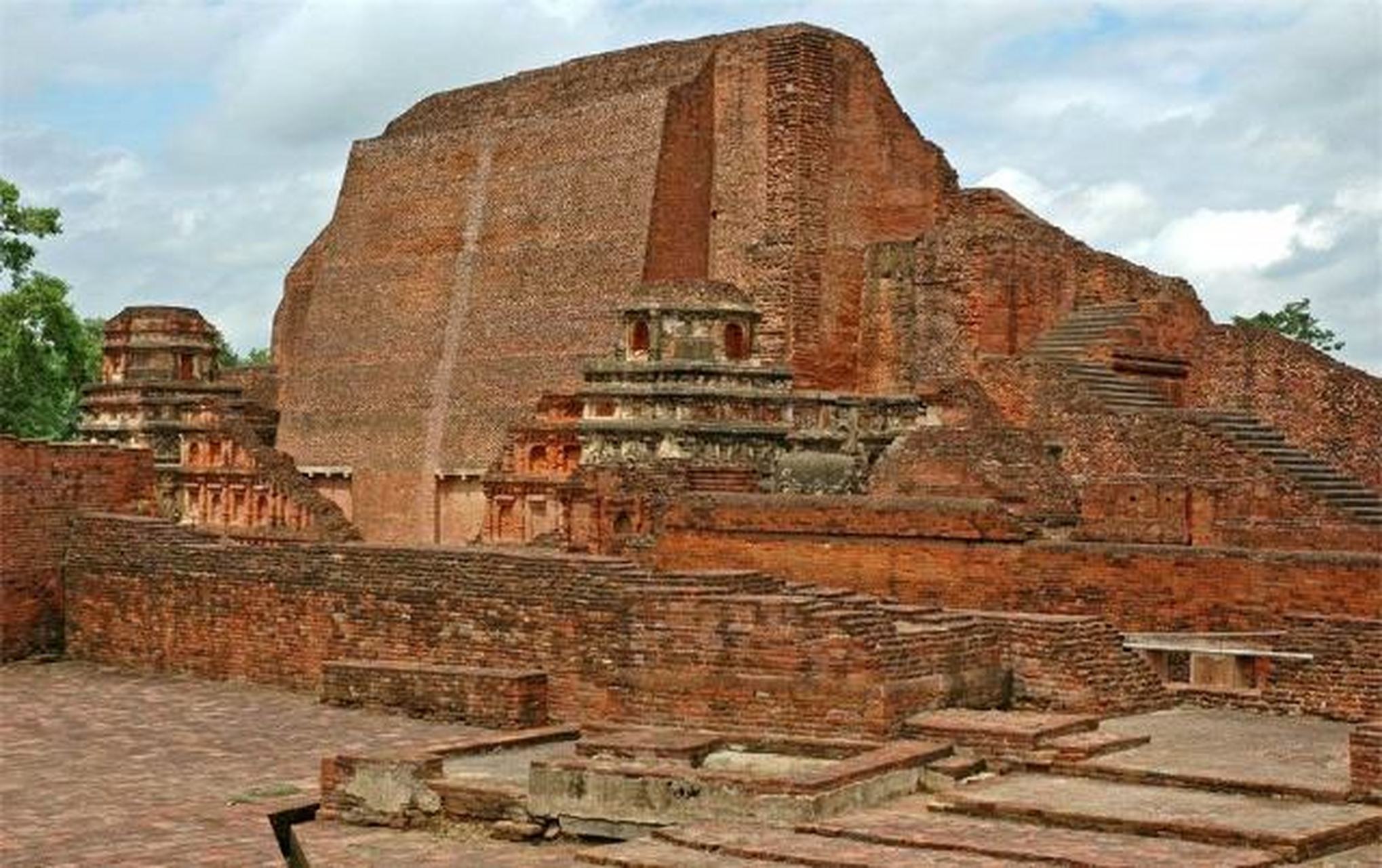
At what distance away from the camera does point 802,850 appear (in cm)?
771

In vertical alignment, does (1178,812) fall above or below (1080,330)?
below

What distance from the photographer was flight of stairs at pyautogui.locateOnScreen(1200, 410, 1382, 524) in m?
16.2

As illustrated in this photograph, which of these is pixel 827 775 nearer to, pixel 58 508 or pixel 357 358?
pixel 58 508

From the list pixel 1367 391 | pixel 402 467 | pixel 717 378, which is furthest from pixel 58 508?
pixel 1367 391

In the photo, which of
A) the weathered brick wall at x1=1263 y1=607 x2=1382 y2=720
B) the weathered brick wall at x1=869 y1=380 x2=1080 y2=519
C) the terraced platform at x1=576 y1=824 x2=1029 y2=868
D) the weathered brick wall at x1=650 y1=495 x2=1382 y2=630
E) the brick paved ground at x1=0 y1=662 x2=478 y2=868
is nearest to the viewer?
the terraced platform at x1=576 y1=824 x2=1029 y2=868

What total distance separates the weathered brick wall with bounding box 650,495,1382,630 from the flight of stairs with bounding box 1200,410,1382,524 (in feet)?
14.1

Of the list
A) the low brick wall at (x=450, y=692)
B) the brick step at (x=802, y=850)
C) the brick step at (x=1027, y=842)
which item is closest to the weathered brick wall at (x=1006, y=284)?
the low brick wall at (x=450, y=692)

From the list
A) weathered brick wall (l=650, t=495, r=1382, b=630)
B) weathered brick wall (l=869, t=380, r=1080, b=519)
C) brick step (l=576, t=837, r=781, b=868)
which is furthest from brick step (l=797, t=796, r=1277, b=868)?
weathered brick wall (l=869, t=380, r=1080, b=519)

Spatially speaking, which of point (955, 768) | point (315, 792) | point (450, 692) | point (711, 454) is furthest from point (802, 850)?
point (711, 454)

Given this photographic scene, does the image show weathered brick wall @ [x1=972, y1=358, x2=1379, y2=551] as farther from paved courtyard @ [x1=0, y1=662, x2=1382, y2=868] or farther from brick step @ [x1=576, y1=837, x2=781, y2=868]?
brick step @ [x1=576, y1=837, x2=781, y2=868]

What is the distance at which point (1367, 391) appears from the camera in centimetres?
2028

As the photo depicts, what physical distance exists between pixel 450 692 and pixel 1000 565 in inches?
142

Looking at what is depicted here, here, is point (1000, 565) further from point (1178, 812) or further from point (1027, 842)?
point (1027, 842)

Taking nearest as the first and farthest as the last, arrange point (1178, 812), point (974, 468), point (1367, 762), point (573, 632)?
point (1178, 812), point (1367, 762), point (573, 632), point (974, 468)
